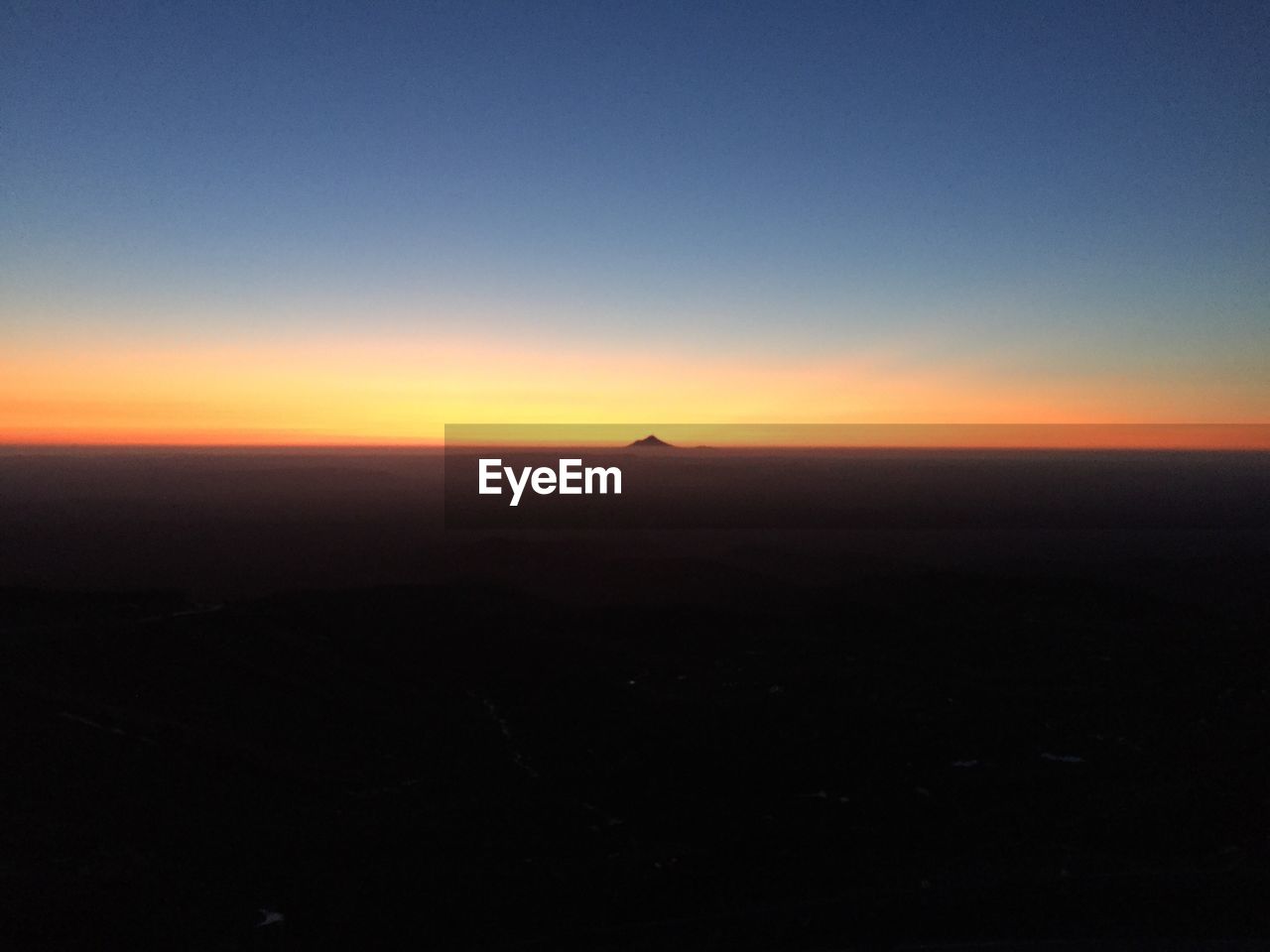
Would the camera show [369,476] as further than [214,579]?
Yes

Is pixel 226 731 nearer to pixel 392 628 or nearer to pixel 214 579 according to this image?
pixel 392 628

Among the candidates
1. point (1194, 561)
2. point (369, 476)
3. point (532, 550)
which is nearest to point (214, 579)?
point (532, 550)

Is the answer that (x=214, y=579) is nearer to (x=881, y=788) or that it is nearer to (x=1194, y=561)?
(x=881, y=788)

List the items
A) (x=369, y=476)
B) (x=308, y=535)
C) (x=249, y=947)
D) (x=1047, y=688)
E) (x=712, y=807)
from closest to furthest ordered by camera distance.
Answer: (x=249, y=947), (x=712, y=807), (x=1047, y=688), (x=308, y=535), (x=369, y=476)

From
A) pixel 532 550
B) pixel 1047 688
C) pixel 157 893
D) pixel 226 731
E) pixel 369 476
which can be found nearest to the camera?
pixel 157 893

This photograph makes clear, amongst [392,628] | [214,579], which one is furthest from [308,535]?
[392,628]

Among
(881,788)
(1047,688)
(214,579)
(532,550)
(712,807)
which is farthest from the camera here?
(532,550)
